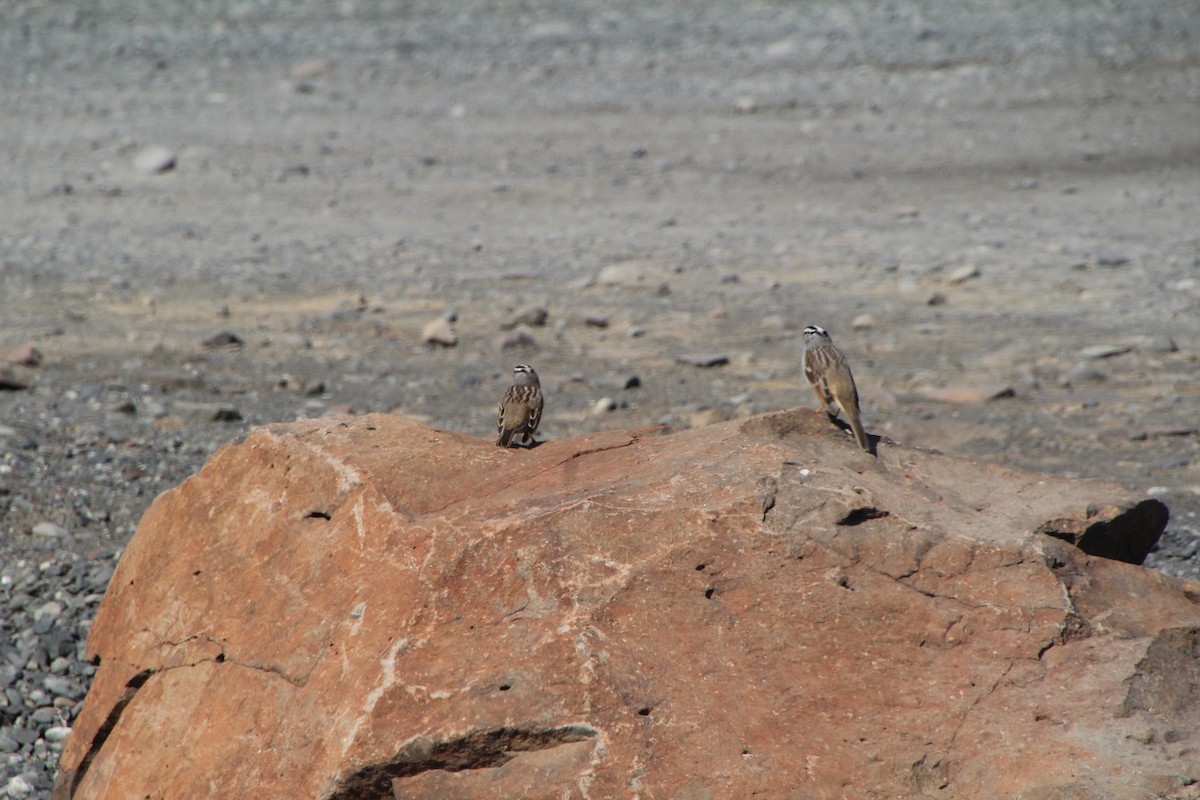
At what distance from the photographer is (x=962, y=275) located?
1279cm

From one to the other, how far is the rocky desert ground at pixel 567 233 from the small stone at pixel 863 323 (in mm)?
89

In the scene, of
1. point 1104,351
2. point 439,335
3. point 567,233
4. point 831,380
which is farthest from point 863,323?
point 831,380

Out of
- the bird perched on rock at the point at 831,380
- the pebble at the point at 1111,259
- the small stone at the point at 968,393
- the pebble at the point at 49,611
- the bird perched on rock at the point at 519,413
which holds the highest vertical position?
the bird perched on rock at the point at 831,380

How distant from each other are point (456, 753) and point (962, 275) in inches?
390

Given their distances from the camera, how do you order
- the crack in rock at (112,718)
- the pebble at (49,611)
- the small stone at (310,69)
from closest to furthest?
1. the crack in rock at (112,718)
2. the pebble at (49,611)
3. the small stone at (310,69)

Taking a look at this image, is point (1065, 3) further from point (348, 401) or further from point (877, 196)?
point (348, 401)

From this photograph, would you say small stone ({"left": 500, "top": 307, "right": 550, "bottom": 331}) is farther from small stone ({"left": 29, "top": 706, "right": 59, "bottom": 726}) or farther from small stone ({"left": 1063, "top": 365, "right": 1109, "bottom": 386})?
small stone ({"left": 29, "top": 706, "right": 59, "bottom": 726})

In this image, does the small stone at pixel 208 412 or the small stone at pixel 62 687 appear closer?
the small stone at pixel 62 687

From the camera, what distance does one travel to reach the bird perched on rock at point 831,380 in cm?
583

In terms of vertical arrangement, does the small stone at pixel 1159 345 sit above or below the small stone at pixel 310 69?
below

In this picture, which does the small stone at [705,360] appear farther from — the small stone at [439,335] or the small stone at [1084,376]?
the small stone at [1084,376]

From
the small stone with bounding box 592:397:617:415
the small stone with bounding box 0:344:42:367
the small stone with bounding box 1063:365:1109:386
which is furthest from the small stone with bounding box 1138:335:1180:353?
the small stone with bounding box 0:344:42:367

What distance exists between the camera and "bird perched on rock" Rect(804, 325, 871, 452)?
5828 mm

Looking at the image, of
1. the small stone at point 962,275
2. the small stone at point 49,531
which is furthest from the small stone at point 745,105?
the small stone at point 49,531
